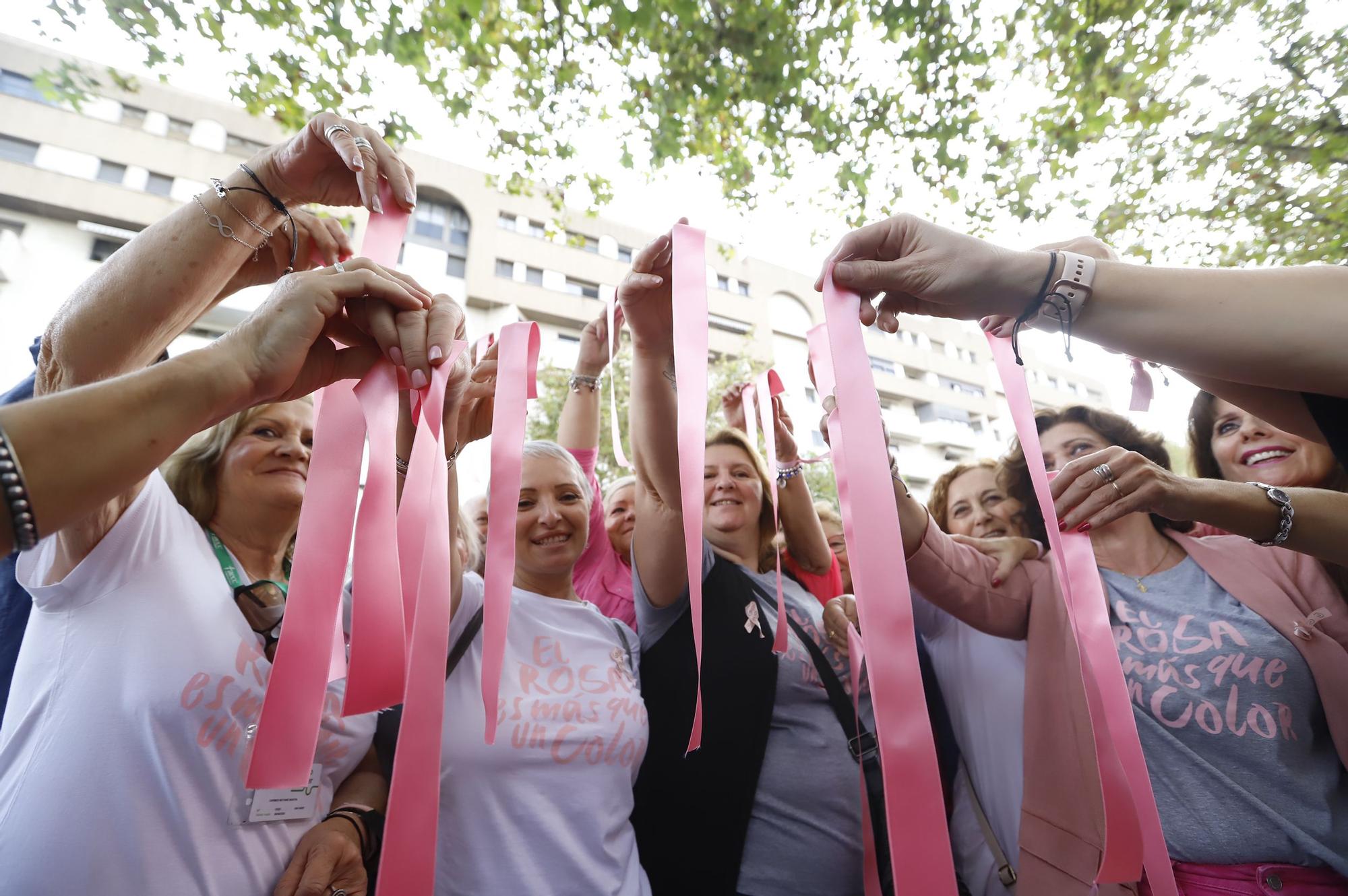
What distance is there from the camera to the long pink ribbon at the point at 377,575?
107cm

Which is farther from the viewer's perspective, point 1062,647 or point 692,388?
point 1062,647

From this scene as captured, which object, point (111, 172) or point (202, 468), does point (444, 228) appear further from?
point (202, 468)

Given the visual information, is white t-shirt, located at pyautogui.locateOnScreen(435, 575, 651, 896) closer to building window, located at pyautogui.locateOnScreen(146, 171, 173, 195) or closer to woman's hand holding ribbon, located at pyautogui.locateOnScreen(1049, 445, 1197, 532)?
woman's hand holding ribbon, located at pyautogui.locateOnScreen(1049, 445, 1197, 532)

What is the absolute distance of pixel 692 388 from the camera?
4.61 feet

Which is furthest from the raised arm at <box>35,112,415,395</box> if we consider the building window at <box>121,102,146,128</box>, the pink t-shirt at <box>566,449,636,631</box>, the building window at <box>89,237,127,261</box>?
the building window at <box>121,102,146,128</box>

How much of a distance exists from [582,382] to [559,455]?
59cm

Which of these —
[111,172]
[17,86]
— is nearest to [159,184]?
[111,172]

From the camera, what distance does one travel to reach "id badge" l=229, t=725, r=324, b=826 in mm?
1315

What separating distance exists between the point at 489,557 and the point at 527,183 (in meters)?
4.56

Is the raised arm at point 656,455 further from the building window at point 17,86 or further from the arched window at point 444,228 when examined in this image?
the building window at point 17,86

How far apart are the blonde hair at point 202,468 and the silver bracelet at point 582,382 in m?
1.29

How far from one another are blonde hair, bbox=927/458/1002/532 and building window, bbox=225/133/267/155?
75.2 ft

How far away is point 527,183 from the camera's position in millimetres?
5070

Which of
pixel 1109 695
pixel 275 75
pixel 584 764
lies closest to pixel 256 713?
pixel 584 764
